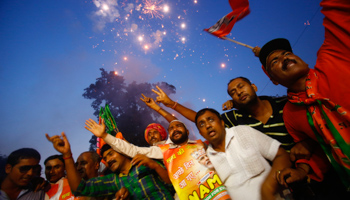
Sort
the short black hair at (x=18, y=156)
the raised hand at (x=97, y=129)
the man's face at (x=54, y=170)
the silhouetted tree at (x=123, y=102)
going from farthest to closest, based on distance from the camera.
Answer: the silhouetted tree at (x=123, y=102)
the man's face at (x=54, y=170)
the short black hair at (x=18, y=156)
the raised hand at (x=97, y=129)

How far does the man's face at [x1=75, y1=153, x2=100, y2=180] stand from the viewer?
12.4 ft

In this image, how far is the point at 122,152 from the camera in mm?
3104

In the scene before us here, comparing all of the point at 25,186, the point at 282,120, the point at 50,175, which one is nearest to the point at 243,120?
the point at 282,120

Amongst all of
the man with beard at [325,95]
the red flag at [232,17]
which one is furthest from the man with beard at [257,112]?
the red flag at [232,17]

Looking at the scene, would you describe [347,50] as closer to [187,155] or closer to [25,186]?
[187,155]

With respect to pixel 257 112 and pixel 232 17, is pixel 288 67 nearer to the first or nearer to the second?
pixel 257 112

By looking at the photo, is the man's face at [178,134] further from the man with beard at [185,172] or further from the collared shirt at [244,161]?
the collared shirt at [244,161]

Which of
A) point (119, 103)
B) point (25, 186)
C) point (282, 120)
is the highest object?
point (119, 103)

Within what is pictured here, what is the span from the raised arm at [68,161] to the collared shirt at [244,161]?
2.45 metres

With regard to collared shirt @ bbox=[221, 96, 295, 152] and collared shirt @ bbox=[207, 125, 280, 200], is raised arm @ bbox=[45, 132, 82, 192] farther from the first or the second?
collared shirt @ bbox=[221, 96, 295, 152]

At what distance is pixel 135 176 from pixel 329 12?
12.1 feet

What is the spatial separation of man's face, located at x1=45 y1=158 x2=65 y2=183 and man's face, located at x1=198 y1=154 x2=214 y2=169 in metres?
3.46

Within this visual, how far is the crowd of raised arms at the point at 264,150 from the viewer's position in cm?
152

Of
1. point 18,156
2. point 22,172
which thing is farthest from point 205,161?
point 18,156
